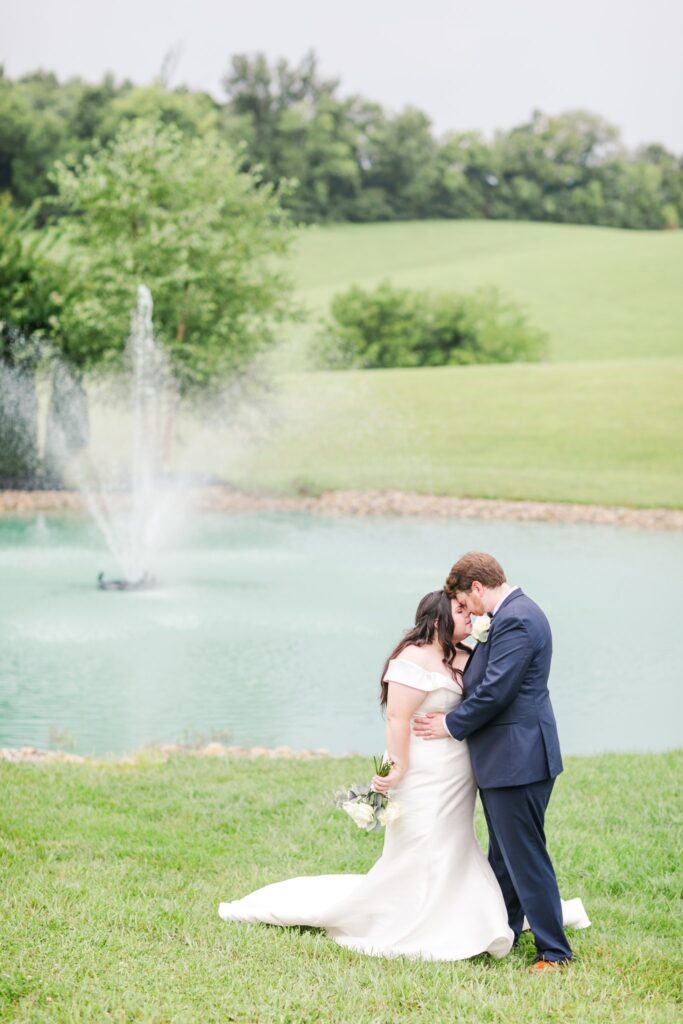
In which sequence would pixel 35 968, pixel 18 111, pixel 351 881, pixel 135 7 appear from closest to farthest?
1. pixel 35 968
2. pixel 351 881
3. pixel 18 111
4. pixel 135 7

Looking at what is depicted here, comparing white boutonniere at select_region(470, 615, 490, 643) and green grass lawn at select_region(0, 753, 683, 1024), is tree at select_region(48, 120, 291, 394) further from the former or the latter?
white boutonniere at select_region(470, 615, 490, 643)

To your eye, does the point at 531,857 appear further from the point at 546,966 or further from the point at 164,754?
the point at 164,754

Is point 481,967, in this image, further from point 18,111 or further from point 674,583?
point 18,111

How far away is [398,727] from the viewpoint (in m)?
5.05

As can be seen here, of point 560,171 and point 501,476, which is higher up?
point 560,171

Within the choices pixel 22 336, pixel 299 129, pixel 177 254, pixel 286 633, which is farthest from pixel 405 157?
pixel 286 633

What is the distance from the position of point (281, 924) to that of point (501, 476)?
24150mm

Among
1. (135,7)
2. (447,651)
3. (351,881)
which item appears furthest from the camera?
(135,7)

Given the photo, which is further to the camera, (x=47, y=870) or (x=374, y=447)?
(x=374, y=447)

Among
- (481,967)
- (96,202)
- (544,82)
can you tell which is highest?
(544,82)

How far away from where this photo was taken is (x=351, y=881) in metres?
5.54

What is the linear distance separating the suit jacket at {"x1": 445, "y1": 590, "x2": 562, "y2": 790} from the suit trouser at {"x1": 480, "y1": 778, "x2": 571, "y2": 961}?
0.31 ft

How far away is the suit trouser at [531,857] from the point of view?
496 cm

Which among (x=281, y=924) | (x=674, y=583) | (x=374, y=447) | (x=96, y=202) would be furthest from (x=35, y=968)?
(x=374, y=447)
